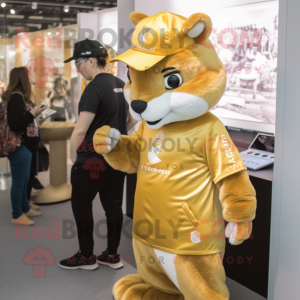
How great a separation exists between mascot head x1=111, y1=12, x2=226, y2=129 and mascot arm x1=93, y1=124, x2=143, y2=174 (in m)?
0.30

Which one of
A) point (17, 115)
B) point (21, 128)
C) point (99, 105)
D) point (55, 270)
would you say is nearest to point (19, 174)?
point (21, 128)

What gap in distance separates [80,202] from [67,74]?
3.71m

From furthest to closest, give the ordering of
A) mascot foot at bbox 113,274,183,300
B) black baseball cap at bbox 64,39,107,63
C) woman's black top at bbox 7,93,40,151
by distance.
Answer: woman's black top at bbox 7,93,40,151 < black baseball cap at bbox 64,39,107,63 < mascot foot at bbox 113,274,183,300

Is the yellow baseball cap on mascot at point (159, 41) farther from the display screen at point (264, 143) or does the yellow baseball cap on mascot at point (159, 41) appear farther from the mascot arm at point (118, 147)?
the display screen at point (264, 143)

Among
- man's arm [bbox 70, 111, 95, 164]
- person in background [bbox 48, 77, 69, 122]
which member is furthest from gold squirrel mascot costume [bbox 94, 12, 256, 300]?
person in background [bbox 48, 77, 69, 122]

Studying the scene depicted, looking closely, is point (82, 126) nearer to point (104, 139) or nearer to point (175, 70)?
point (104, 139)

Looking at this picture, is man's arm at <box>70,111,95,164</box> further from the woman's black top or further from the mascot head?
the woman's black top

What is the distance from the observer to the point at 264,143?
250cm

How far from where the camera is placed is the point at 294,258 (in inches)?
71.5

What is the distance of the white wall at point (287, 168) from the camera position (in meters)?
1.71

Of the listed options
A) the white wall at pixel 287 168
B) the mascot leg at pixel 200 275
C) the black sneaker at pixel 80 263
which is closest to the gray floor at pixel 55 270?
the black sneaker at pixel 80 263

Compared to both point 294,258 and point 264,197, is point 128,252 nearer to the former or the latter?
point 264,197

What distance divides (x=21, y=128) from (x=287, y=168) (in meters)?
2.24

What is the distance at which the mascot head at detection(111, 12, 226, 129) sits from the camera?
156 cm
